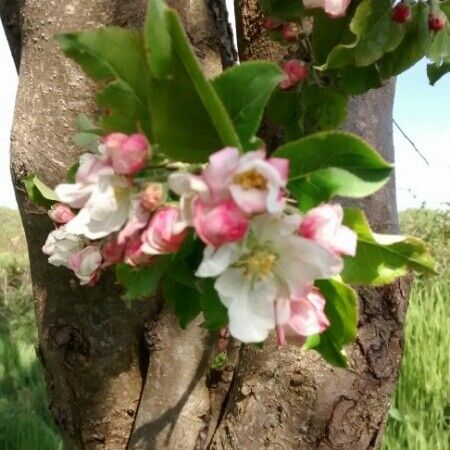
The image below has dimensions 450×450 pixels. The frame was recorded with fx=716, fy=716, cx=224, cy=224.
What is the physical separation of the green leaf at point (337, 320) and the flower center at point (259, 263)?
11cm

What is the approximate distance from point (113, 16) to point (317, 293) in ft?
2.51

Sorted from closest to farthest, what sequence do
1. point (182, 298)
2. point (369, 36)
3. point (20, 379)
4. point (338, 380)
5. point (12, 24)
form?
point (182, 298) < point (369, 36) < point (338, 380) < point (12, 24) < point (20, 379)

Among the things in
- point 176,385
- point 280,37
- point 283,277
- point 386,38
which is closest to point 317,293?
point 283,277

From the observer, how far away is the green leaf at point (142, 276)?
620mm

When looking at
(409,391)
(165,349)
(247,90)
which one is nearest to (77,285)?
(165,349)

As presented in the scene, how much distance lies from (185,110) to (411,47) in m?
0.46

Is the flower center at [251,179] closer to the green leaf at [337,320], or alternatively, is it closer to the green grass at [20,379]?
the green leaf at [337,320]

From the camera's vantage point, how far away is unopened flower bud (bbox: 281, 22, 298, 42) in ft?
3.20

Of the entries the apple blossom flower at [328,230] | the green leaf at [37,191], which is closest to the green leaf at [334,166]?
the apple blossom flower at [328,230]

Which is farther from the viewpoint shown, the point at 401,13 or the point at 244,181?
the point at 401,13

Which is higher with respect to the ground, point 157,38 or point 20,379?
point 157,38

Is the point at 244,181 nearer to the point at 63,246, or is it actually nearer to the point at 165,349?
the point at 63,246

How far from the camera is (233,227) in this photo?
468mm

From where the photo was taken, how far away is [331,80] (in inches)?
37.1
